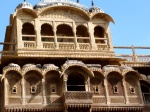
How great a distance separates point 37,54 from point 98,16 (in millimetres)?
5056

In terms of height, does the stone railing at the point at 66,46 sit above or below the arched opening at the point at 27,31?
below

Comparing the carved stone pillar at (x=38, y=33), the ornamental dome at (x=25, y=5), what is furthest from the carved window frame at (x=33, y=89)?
the ornamental dome at (x=25, y=5)

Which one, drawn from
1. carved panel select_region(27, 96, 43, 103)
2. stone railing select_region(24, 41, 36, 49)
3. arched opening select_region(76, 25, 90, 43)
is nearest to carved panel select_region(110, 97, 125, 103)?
carved panel select_region(27, 96, 43, 103)

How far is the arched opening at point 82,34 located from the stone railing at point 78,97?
4663 mm

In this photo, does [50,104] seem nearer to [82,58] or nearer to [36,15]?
[82,58]

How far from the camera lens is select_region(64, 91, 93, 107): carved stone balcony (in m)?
19.7

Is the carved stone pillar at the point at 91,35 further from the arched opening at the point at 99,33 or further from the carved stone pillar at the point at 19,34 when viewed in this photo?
the carved stone pillar at the point at 19,34

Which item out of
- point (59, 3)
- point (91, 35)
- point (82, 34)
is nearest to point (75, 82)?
point (91, 35)

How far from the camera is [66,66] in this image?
Result: 2036 cm

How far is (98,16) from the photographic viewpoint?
80.7 feet

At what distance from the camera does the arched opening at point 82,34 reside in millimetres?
23763

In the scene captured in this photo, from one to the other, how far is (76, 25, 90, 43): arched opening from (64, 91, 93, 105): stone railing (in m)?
4.66

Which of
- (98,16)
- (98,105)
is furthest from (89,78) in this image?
(98,16)

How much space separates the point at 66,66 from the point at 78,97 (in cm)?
170
